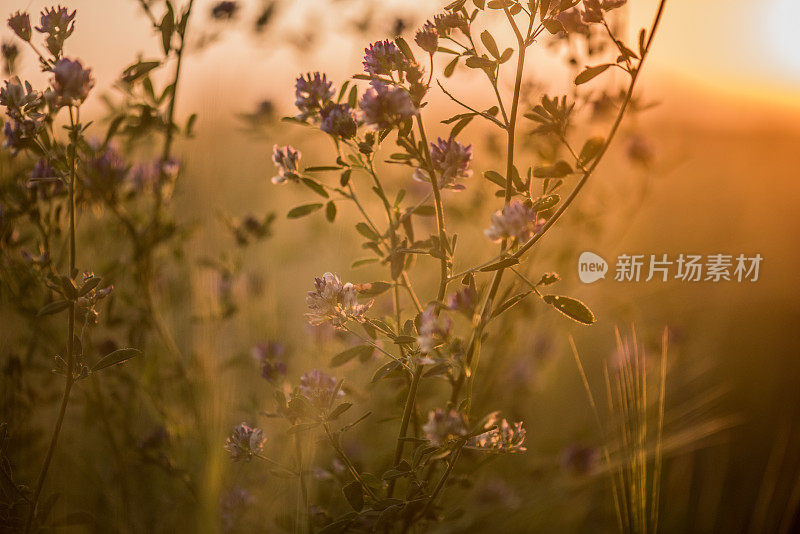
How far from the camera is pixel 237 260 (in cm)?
138

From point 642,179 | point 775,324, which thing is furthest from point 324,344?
point 775,324

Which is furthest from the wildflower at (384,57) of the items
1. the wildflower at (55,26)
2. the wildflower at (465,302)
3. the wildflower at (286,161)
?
the wildflower at (55,26)

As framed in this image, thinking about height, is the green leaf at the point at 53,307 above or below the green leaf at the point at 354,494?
above

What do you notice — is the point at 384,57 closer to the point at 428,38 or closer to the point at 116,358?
the point at 428,38

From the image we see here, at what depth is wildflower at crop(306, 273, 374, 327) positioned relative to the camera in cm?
74

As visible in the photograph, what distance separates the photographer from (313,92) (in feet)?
2.48

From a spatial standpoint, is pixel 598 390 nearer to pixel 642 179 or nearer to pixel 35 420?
pixel 642 179

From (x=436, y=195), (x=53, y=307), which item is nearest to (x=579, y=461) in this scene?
(x=436, y=195)

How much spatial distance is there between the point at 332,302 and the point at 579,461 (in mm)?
893

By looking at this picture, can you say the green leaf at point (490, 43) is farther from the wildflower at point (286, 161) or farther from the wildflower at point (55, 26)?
the wildflower at point (55, 26)

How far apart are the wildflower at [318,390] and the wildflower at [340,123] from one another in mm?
328

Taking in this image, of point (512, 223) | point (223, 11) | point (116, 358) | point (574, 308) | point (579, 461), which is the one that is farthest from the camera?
point (579, 461)

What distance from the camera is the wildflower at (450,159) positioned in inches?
29.0

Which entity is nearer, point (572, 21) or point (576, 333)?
point (572, 21)
